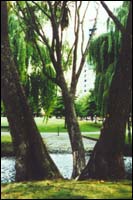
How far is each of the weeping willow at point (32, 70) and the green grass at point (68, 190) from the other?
53.4ft

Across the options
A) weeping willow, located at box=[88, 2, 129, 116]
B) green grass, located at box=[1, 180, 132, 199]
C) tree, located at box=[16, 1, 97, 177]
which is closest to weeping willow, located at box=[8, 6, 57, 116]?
weeping willow, located at box=[88, 2, 129, 116]

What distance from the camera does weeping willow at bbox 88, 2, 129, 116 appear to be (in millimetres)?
24062

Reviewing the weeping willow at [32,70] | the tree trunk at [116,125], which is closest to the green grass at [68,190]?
the tree trunk at [116,125]

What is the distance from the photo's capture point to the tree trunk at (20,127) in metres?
7.23

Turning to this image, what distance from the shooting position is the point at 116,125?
754 centimetres

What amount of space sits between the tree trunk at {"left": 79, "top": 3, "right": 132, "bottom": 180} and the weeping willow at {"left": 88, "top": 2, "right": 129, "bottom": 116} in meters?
16.2

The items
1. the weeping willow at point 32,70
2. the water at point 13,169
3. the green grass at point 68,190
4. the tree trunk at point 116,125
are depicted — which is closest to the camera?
the green grass at point 68,190

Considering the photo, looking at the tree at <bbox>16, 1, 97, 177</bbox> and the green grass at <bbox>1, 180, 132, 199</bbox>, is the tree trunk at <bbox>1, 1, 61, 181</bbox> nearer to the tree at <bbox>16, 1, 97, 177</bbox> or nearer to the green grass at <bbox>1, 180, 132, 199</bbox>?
the green grass at <bbox>1, 180, 132, 199</bbox>

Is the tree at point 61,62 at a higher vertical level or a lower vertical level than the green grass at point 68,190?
higher

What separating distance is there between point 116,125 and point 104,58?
1784 centimetres

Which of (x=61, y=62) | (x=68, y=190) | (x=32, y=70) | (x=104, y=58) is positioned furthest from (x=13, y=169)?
(x=68, y=190)

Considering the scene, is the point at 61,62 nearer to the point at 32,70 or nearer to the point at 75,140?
the point at 75,140

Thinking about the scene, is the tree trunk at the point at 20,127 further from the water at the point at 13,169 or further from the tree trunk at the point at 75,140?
the water at the point at 13,169

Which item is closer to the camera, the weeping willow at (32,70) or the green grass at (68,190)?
the green grass at (68,190)
